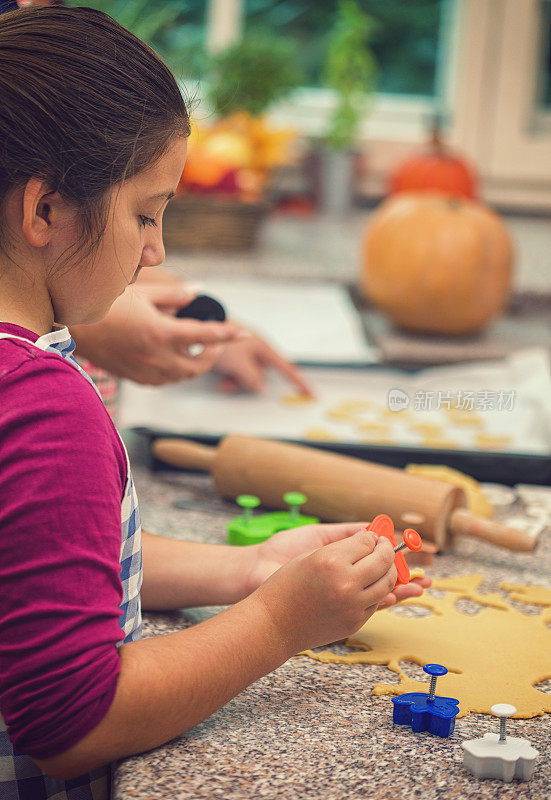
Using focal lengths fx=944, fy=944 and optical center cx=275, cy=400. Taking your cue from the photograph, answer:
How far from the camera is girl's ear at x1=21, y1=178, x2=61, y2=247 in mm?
497

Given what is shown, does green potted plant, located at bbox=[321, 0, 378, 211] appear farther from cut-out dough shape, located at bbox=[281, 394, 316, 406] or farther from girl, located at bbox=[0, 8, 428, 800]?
girl, located at bbox=[0, 8, 428, 800]

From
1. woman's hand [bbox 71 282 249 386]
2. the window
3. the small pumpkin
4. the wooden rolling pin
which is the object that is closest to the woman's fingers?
woman's hand [bbox 71 282 249 386]

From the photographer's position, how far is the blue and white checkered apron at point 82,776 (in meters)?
0.55

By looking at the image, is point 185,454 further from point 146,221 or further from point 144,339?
point 146,221

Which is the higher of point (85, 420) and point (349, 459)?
point (85, 420)

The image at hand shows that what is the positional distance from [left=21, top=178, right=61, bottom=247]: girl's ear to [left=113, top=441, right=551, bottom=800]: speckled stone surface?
293 mm

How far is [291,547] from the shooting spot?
710 millimetres

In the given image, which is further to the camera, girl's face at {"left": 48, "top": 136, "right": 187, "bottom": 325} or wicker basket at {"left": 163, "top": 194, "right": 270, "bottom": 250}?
wicker basket at {"left": 163, "top": 194, "right": 270, "bottom": 250}

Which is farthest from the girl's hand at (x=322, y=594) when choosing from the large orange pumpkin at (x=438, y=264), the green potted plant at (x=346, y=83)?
the green potted plant at (x=346, y=83)

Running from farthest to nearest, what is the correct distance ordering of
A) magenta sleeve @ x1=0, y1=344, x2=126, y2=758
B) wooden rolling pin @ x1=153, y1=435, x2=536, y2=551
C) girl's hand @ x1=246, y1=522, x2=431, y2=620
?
wooden rolling pin @ x1=153, y1=435, x2=536, y2=551
girl's hand @ x1=246, y1=522, x2=431, y2=620
magenta sleeve @ x1=0, y1=344, x2=126, y2=758

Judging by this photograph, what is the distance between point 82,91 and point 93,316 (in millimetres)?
137

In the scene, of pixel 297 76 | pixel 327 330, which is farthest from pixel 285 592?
pixel 297 76

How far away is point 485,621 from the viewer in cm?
74

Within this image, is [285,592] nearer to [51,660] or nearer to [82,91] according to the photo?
[51,660]
